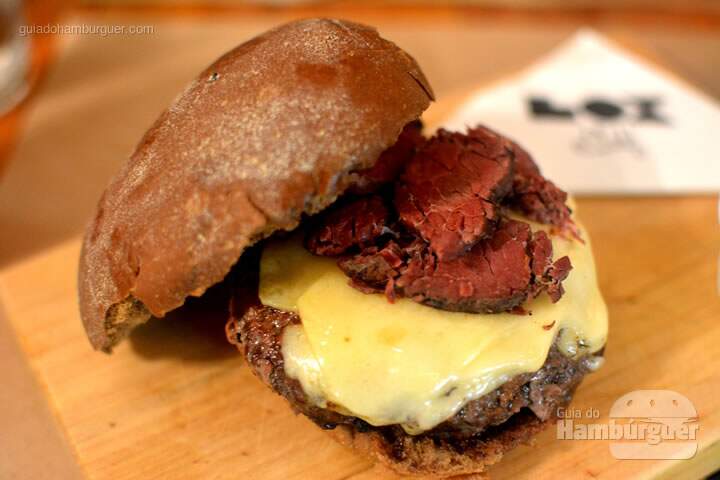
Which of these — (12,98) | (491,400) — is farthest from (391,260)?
(12,98)

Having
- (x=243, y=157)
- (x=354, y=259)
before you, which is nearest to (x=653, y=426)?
(x=354, y=259)

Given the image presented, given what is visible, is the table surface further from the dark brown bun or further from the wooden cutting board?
the dark brown bun

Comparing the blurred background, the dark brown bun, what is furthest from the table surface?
the dark brown bun

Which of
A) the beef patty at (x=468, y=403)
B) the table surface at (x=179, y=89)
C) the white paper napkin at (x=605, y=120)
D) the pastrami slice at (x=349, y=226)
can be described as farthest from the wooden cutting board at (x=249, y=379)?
the pastrami slice at (x=349, y=226)

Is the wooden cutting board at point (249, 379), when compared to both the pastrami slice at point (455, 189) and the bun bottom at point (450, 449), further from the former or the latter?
the pastrami slice at point (455, 189)

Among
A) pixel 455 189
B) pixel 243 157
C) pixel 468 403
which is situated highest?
pixel 243 157

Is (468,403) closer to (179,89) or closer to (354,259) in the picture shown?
(354,259)
